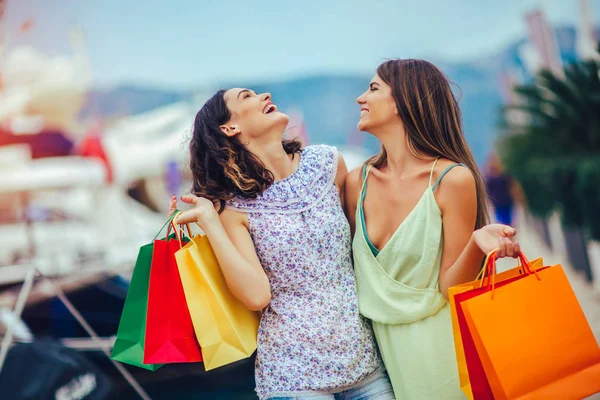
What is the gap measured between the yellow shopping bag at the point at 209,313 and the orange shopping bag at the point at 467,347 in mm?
560

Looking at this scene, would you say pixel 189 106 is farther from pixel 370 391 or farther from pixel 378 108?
pixel 370 391

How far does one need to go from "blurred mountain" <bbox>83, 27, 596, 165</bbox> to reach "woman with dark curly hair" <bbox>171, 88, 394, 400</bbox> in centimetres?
830

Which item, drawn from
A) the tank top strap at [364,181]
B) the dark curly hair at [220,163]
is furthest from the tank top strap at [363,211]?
the dark curly hair at [220,163]

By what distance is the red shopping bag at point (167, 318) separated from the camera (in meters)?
1.79

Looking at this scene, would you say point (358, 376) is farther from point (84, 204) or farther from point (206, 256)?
point (84, 204)

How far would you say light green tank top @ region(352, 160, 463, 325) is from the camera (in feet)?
6.01

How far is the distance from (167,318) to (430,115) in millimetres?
927

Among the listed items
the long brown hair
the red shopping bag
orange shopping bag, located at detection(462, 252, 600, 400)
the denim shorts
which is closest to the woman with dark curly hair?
the denim shorts

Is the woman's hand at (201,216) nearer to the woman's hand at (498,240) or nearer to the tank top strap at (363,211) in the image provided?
the tank top strap at (363,211)

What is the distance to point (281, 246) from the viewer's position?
188cm

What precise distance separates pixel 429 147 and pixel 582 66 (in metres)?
3.35

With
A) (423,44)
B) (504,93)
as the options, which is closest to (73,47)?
(423,44)

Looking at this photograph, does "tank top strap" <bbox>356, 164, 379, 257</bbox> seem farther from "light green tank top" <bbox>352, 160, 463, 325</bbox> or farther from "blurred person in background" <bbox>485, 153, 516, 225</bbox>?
"blurred person in background" <bbox>485, 153, 516, 225</bbox>

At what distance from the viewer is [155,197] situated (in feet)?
32.4
